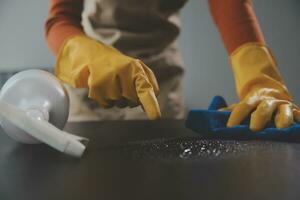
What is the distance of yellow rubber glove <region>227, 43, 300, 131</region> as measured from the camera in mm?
682

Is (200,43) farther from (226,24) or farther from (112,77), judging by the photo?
(112,77)

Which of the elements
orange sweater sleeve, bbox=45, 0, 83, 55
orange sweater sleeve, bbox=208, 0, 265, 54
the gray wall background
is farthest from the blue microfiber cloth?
the gray wall background

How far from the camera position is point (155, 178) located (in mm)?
416

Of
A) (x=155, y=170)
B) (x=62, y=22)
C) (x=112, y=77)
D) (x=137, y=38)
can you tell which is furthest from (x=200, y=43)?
(x=155, y=170)

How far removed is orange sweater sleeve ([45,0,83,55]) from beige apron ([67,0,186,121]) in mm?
29

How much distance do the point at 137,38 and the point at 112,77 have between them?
38 centimetres

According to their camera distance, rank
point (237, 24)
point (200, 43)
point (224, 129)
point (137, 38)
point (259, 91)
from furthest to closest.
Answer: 1. point (200, 43)
2. point (137, 38)
3. point (237, 24)
4. point (259, 91)
5. point (224, 129)

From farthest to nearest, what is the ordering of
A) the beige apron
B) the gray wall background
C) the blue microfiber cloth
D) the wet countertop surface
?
the gray wall background → the beige apron → the blue microfiber cloth → the wet countertop surface

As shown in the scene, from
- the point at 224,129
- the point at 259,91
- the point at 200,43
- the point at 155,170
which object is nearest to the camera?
the point at 155,170

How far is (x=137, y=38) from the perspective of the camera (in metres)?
1.09

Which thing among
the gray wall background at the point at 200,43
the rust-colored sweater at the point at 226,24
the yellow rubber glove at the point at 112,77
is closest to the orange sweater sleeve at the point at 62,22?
the rust-colored sweater at the point at 226,24

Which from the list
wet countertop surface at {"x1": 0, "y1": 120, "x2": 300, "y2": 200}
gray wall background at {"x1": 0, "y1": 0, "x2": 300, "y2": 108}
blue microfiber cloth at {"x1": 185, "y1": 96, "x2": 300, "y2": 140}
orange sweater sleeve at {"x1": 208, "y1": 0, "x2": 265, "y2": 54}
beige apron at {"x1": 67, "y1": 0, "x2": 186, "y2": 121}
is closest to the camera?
wet countertop surface at {"x1": 0, "y1": 120, "x2": 300, "y2": 200}

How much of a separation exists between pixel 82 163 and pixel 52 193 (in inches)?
4.8

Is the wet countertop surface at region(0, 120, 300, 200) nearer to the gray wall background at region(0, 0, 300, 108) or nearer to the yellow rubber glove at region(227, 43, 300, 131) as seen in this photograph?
the yellow rubber glove at region(227, 43, 300, 131)
